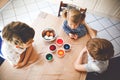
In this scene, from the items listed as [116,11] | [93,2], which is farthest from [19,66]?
[116,11]

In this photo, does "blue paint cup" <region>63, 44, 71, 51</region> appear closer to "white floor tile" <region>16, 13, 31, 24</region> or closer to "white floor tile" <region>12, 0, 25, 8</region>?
"white floor tile" <region>16, 13, 31, 24</region>

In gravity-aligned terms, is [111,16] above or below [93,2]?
below

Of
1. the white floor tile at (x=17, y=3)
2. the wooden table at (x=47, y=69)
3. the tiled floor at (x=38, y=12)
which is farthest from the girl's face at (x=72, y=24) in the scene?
the white floor tile at (x=17, y=3)

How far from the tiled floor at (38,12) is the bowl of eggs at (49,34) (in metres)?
1.04

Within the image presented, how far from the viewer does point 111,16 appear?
2592 millimetres

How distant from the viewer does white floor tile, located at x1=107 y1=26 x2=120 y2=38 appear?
2342mm

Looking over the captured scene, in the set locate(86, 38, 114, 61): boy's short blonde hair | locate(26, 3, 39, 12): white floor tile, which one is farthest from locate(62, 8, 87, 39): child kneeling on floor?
locate(26, 3, 39, 12): white floor tile

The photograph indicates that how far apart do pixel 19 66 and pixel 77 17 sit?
28.3 inches

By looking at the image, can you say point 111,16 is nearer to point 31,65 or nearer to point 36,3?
point 36,3

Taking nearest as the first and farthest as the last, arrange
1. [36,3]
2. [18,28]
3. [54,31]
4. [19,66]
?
[18,28] → [19,66] → [54,31] → [36,3]

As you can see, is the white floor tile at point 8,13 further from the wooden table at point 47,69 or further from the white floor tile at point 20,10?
the wooden table at point 47,69

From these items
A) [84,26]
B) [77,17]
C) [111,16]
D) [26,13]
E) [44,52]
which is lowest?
[26,13]

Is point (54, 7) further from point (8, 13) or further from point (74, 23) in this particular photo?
point (74, 23)

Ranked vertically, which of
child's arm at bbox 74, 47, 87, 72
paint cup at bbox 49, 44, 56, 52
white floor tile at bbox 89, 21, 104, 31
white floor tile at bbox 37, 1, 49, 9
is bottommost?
white floor tile at bbox 37, 1, 49, 9
